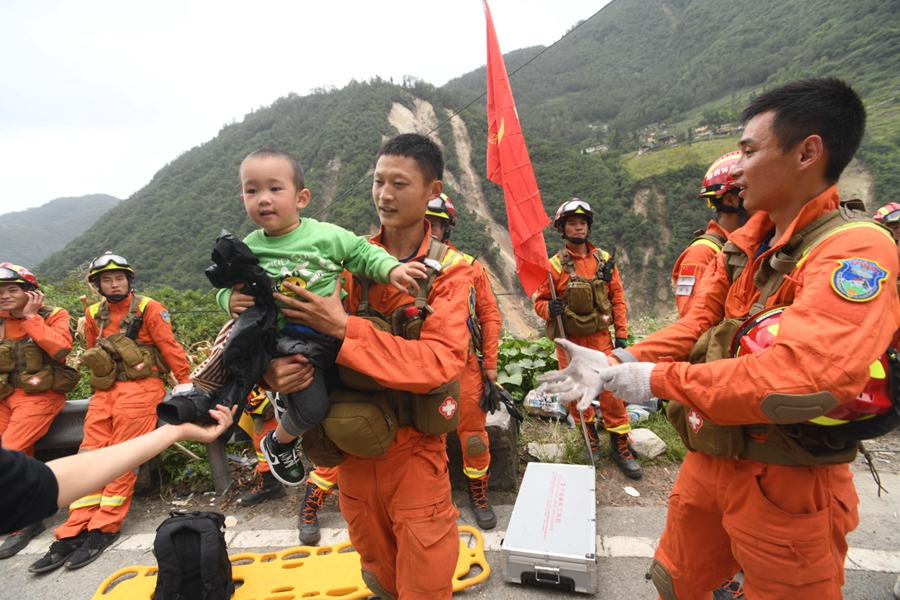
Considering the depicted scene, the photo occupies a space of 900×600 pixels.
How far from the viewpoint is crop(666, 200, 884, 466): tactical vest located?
1445 millimetres

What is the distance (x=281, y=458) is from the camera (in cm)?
219

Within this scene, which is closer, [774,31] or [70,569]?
[70,569]

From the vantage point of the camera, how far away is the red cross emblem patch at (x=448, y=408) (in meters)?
1.99

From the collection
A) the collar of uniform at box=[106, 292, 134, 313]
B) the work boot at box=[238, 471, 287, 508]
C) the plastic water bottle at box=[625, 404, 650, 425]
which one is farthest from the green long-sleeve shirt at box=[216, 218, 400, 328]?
the plastic water bottle at box=[625, 404, 650, 425]

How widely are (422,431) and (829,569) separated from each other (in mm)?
1562

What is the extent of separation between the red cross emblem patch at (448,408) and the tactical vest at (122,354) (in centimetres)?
396

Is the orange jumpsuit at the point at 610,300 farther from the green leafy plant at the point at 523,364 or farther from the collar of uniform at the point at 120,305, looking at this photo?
the collar of uniform at the point at 120,305

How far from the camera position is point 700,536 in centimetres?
194

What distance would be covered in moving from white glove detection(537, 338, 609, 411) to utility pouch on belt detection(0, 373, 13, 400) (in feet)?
18.4

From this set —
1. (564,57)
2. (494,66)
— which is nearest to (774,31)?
(564,57)

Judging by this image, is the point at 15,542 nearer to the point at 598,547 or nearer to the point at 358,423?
the point at 358,423

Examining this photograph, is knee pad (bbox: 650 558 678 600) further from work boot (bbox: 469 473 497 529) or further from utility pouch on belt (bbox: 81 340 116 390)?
utility pouch on belt (bbox: 81 340 116 390)

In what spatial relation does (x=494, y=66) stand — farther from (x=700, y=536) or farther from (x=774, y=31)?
(x=774, y=31)

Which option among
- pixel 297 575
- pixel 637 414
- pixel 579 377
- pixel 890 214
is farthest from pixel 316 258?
pixel 890 214
